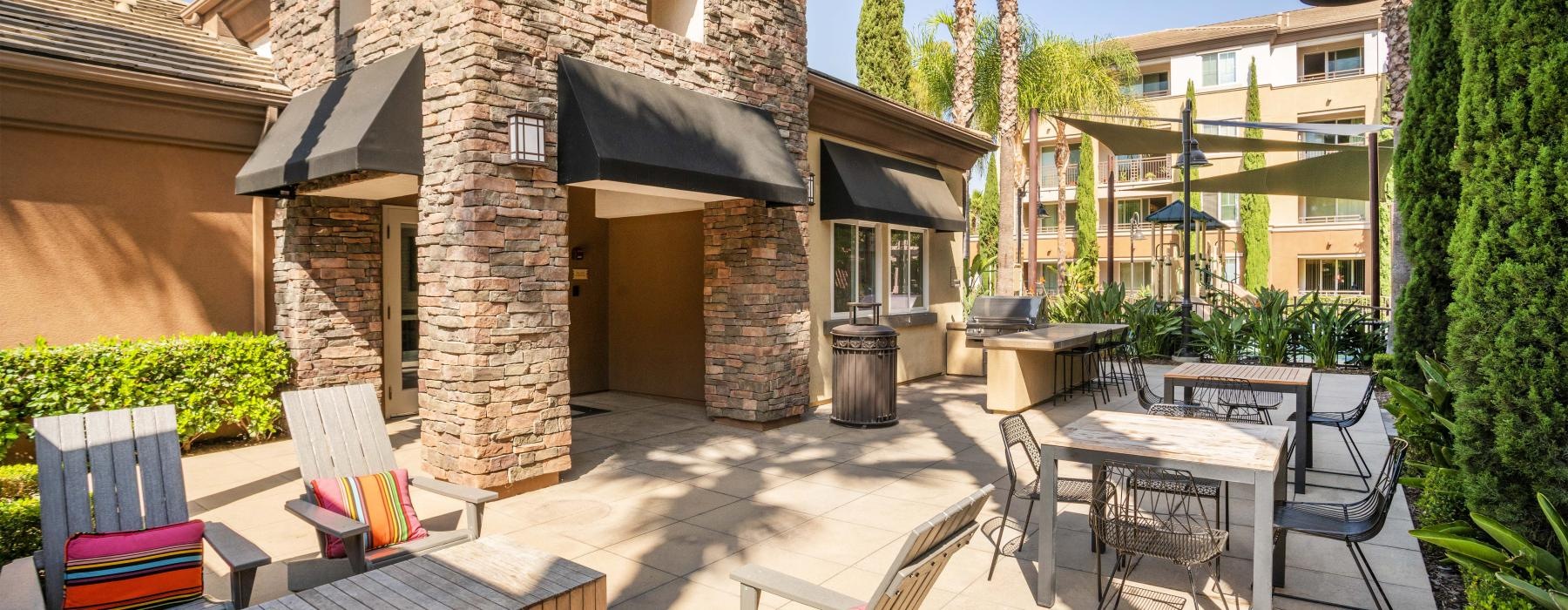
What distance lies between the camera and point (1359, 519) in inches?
159

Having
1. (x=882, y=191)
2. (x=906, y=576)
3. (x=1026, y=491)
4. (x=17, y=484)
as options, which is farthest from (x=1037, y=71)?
(x=17, y=484)

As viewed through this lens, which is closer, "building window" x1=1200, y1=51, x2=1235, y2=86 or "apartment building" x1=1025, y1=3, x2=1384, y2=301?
"apartment building" x1=1025, y1=3, x2=1384, y2=301

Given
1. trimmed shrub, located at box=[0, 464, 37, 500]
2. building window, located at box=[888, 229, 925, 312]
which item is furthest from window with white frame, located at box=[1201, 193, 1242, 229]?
trimmed shrub, located at box=[0, 464, 37, 500]

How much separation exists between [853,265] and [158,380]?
7496 millimetres

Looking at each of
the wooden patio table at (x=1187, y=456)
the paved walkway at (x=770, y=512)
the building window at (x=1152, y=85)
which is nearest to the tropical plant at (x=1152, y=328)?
the paved walkway at (x=770, y=512)

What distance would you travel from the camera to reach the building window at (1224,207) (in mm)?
31328

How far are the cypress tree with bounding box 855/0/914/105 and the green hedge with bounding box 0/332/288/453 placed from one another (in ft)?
41.9

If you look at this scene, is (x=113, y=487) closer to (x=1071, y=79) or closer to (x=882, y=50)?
(x=882, y=50)

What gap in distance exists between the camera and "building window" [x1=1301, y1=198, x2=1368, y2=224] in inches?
1148

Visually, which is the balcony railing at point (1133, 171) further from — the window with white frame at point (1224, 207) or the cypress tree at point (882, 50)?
the cypress tree at point (882, 50)

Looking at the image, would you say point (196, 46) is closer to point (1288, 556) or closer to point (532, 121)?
point (532, 121)

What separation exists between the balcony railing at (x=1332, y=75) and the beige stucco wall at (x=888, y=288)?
2375 cm

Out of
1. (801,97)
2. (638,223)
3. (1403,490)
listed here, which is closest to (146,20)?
(638,223)

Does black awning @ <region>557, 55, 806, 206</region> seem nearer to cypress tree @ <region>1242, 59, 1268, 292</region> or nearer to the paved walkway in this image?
the paved walkway
